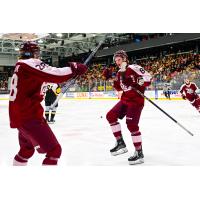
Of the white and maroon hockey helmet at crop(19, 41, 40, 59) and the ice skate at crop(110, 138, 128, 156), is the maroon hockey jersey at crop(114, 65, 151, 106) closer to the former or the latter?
the ice skate at crop(110, 138, 128, 156)

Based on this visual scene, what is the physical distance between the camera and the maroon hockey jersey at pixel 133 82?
2814 millimetres

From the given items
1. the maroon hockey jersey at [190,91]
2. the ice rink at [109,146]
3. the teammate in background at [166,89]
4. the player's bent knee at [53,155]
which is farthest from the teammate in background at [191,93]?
the player's bent knee at [53,155]

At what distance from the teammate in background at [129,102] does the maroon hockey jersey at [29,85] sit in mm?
920

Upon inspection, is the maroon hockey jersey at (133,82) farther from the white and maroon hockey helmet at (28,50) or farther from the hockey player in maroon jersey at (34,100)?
the white and maroon hockey helmet at (28,50)

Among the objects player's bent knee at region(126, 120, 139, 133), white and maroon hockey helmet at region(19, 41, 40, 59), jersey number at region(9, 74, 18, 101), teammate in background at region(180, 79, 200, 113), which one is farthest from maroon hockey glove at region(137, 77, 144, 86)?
teammate in background at region(180, 79, 200, 113)

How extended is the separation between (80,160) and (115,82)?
0.75 meters

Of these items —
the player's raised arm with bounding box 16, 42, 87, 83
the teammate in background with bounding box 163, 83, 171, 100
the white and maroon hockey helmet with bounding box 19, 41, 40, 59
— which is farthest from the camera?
the teammate in background with bounding box 163, 83, 171, 100

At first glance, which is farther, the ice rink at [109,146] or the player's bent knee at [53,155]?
the ice rink at [109,146]

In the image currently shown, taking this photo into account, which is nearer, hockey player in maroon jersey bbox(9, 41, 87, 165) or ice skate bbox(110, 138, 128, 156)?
hockey player in maroon jersey bbox(9, 41, 87, 165)

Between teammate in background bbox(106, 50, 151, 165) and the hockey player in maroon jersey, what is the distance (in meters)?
0.84

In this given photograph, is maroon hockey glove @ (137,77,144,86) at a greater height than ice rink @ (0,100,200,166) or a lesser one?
greater

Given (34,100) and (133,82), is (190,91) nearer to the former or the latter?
(133,82)

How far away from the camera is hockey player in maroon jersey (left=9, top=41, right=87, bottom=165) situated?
1986 millimetres
